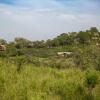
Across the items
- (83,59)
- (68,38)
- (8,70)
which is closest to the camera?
(8,70)

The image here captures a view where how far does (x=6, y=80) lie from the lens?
7.59 meters

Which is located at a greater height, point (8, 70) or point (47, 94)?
point (8, 70)

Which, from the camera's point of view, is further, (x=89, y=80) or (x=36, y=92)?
(x=89, y=80)

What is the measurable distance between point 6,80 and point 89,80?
2.28m

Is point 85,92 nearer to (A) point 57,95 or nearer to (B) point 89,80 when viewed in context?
(B) point 89,80

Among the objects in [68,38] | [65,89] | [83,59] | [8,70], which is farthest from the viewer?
[68,38]

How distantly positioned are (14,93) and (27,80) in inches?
50.8

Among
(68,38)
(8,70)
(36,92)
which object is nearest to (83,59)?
(8,70)

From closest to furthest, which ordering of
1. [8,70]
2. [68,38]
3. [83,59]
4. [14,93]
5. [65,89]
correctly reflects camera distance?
[14,93], [65,89], [8,70], [83,59], [68,38]

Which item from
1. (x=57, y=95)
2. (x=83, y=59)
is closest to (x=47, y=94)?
(x=57, y=95)

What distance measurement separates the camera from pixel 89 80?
8.09 meters

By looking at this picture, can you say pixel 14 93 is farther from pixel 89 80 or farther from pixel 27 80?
pixel 89 80

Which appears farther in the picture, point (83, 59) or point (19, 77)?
point (83, 59)

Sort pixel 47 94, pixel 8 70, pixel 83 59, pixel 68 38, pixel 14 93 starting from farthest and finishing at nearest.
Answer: pixel 68 38 < pixel 83 59 < pixel 8 70 < pixel 47 94 < pixel 14 93
